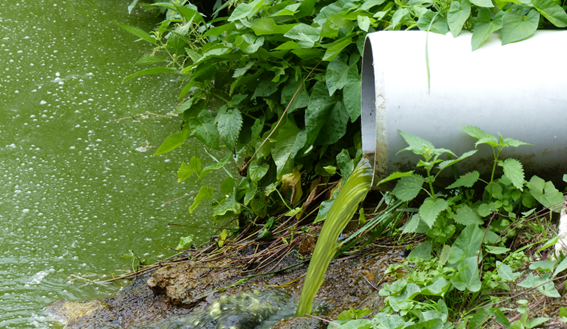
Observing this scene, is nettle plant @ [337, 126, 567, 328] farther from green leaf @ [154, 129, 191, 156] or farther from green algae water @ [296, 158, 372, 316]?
green leaf @ [154, 129, 191, 156]

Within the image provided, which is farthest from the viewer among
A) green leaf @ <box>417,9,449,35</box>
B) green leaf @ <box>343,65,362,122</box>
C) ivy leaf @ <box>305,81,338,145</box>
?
ivy leaf @ <box>305,81,338,145</box>

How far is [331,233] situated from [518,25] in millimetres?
786

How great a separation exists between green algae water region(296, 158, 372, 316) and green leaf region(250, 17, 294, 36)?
0.61m

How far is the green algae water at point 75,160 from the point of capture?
2.11m

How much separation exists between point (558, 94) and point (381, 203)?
0.67 meters

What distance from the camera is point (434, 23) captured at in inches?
60.1

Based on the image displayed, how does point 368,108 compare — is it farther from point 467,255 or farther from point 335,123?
point 467,255

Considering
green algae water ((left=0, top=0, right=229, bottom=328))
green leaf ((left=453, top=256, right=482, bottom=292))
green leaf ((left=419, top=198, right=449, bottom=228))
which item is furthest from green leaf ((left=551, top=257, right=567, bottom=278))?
green algae water ((left=0, top=0, right=229, bottom=328))

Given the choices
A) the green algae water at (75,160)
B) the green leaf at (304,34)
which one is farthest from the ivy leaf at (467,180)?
the green algae water at (75,160)

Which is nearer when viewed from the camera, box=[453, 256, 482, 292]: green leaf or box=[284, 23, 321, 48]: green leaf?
box=[453, 256, 482, 292]: green leaf

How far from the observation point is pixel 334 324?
4.17 feet

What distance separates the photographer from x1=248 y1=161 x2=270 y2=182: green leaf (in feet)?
6.68

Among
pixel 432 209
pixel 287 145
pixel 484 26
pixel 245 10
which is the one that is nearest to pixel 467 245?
pixel 432 209

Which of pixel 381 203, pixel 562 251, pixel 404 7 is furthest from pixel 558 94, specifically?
pixel 381 203
